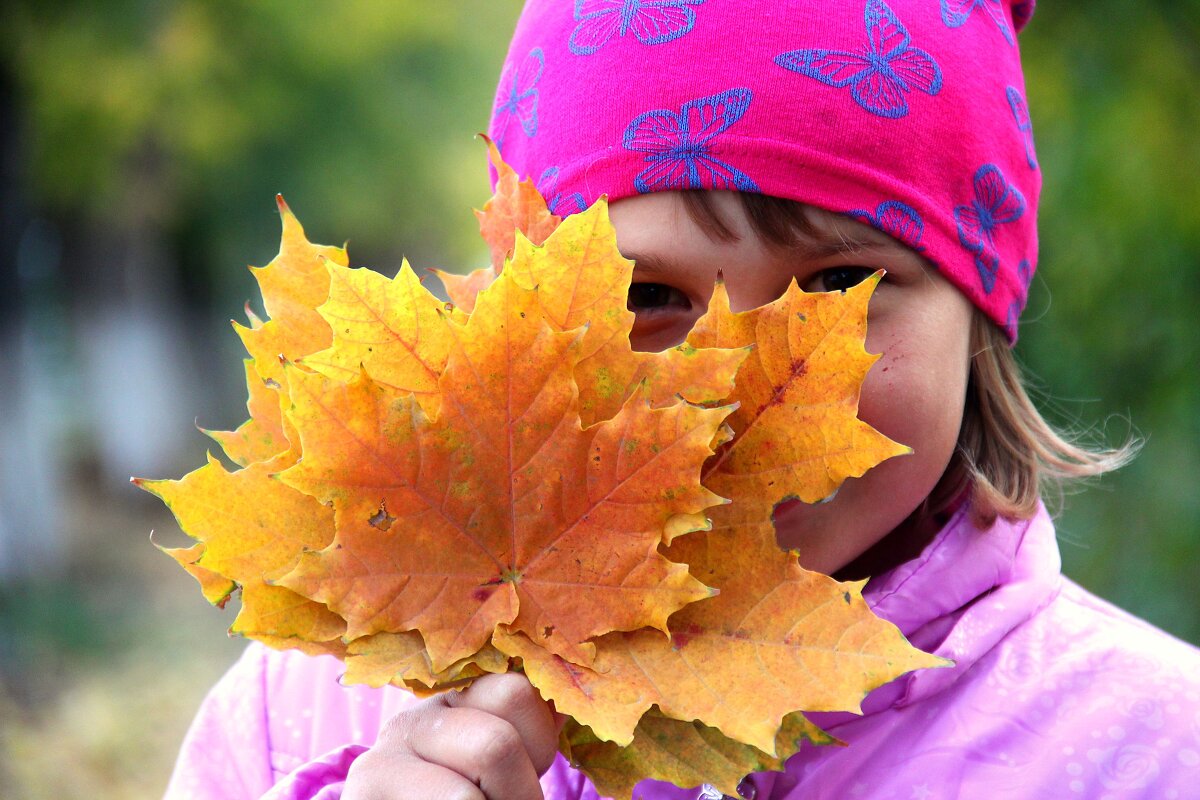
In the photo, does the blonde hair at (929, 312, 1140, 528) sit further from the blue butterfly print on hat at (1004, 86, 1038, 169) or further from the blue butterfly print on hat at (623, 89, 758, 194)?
the blue butterfly print on hat at (623, 89, 758, 194)

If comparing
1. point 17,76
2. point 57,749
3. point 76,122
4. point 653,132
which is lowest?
point 57,749

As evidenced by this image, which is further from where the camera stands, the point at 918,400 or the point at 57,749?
the point at 57,749

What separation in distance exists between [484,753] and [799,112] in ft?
2.56

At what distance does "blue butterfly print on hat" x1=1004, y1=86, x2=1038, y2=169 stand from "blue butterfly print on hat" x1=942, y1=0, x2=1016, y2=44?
0.25 ft

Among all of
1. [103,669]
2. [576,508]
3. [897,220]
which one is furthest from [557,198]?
[103,669]

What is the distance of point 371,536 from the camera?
936 millimetres

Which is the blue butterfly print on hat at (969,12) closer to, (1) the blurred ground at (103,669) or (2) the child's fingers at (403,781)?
(2) the child's fingers at (403,781)

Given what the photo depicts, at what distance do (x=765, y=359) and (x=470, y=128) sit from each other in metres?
10.5

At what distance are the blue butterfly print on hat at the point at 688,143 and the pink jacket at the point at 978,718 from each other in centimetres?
55

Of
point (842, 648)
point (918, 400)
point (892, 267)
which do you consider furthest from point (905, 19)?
point (842, 648)

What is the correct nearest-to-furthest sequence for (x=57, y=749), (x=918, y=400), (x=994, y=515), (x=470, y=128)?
(x=918, y=400)
(x=994, y=515)
(x=57, y=749)
(x=470, y=128)

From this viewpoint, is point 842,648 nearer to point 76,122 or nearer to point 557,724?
point 557,724

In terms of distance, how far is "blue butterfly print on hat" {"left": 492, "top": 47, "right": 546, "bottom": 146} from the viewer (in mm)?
1409

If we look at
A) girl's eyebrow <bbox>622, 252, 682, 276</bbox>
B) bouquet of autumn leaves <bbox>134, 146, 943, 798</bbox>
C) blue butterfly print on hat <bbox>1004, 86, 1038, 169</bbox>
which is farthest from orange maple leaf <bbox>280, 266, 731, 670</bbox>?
blue butterfly print on hat <bbox>1004, 86, 1038, 169</bbox>
